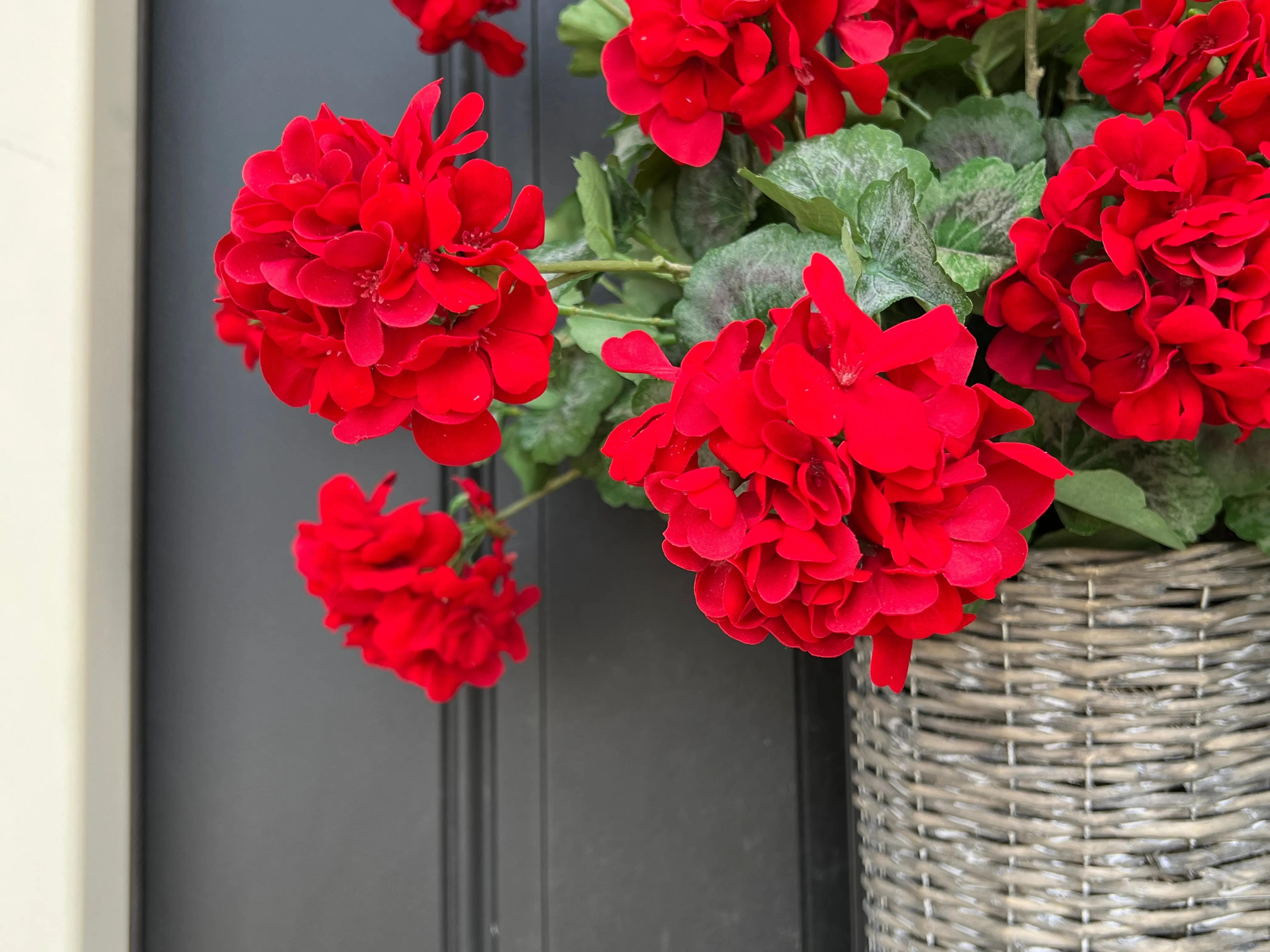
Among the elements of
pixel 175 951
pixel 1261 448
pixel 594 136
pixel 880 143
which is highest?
pixel 594 136

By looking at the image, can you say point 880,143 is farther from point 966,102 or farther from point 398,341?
point 398,341

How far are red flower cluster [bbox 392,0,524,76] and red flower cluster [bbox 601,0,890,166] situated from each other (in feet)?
0.55

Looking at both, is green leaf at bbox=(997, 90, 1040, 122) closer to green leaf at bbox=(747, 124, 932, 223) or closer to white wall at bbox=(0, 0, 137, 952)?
green leaf at bbox=(747, 124, 932, 223)

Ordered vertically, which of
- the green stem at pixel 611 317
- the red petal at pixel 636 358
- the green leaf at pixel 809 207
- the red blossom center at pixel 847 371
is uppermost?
the green leaf at pixel 809 207

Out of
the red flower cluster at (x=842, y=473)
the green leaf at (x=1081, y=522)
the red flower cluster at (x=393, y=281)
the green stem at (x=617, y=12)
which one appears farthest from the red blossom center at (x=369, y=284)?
the green leaf at (x=1081, y=522)

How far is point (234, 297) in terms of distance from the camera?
13.3 inches

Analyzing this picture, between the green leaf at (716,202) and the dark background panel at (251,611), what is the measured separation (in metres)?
0.28

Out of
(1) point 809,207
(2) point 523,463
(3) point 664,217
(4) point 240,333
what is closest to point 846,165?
(1) point 809,207

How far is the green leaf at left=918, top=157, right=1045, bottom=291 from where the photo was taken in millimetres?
394

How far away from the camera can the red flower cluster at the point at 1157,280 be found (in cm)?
33

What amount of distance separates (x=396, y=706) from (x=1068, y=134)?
0.55 meters

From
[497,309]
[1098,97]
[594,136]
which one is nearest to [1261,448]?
A: [1098,97]

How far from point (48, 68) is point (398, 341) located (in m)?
0.44

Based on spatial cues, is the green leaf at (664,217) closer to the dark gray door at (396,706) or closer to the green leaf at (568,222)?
the green leaf at (568,222)
